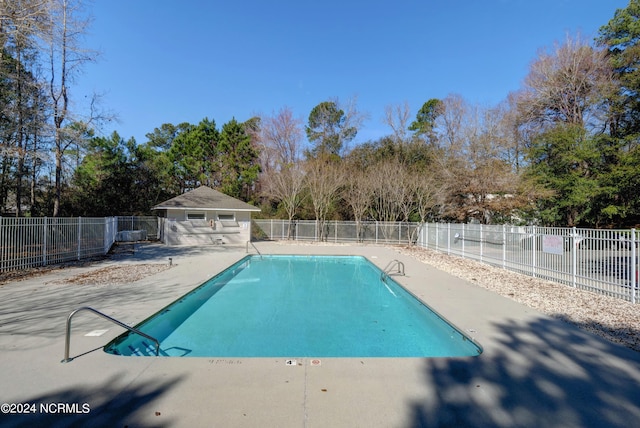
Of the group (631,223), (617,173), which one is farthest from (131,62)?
(631,223)

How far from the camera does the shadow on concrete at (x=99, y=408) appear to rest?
246 centimetres

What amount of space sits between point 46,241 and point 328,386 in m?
11.2

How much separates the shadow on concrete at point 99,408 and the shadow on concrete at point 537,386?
7.17 feet

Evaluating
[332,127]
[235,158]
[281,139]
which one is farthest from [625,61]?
[235,158]

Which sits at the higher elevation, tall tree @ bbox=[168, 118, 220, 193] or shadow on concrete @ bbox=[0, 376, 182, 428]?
tall tree @ bbox=[168, 118, 220, 193]

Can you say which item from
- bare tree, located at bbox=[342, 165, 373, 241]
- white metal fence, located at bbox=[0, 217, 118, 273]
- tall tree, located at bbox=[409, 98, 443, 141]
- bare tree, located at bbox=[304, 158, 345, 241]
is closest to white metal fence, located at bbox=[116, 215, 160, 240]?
white metal fence, located at bbox=[0, 217, 118, 273]

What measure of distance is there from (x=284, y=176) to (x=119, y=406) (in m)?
21.5

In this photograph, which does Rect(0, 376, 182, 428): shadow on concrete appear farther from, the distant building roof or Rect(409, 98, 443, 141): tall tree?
Rect(409, 98, 443, 141): tall tree

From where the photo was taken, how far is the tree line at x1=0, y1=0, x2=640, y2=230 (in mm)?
13711

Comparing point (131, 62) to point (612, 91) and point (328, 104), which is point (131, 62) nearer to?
point (328, 104)

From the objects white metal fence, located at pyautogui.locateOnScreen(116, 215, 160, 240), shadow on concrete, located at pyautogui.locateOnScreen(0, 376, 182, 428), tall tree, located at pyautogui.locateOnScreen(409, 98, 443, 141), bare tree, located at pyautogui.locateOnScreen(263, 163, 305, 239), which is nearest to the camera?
shadow on concrete, located at pyautogui.locateOnScreen(0, 376, 182, 428)

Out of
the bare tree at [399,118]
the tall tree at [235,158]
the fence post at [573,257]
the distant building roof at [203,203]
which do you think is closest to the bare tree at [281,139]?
the tall tree at [235,158]

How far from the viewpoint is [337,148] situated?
31.9 metres

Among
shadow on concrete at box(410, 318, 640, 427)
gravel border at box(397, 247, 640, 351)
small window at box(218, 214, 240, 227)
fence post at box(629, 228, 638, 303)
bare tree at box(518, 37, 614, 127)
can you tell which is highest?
bare tree at box(518, 37, 614, 127)
